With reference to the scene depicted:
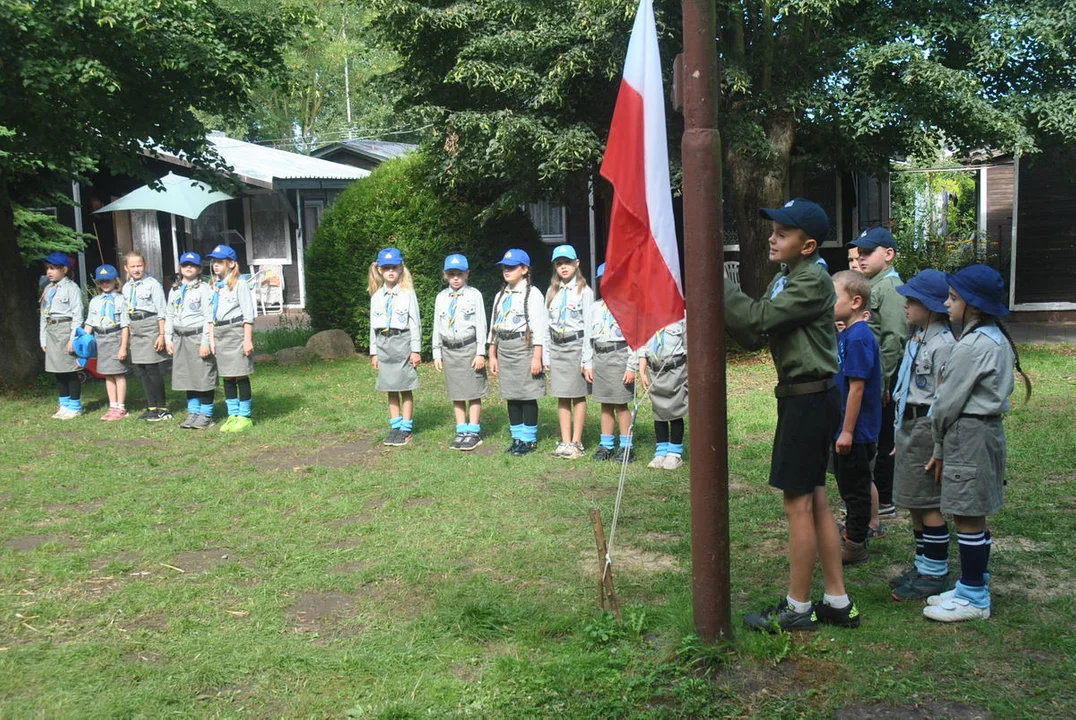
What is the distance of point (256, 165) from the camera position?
22.8 m

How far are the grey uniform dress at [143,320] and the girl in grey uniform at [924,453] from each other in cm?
816

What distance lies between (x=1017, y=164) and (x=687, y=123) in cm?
1465

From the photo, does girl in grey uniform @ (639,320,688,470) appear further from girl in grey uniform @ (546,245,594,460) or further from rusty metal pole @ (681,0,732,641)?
rusty metal pole @ (681,0,732,641)

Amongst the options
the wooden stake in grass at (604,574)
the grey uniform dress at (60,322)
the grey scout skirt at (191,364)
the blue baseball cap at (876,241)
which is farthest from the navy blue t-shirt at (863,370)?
the grey uniform dress at (60,322)

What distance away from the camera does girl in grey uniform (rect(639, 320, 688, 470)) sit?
7.79 meters

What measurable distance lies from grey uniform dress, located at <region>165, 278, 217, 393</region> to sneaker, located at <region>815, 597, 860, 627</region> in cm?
730

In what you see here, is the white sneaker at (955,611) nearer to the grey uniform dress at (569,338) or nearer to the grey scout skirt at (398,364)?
the grey uniform dress at (569,338)

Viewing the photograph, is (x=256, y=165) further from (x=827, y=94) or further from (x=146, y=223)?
(x=827, y=94)

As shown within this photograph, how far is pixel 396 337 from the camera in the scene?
29.8 ft

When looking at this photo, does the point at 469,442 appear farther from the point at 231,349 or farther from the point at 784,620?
the point at 784,620

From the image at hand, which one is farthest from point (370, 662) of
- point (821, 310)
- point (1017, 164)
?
point (1017, 164)

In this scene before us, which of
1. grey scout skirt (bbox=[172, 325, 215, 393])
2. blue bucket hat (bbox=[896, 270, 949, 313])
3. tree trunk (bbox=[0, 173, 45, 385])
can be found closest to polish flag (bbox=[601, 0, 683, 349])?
blue bucket hat (bbox=[896, 270, 949, 313])

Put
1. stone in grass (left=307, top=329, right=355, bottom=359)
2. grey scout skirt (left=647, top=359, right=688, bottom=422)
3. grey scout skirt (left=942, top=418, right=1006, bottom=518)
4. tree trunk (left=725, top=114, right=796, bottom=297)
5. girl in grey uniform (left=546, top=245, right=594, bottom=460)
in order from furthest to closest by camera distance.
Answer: stone in grass (left=307, top=329, right=355, bottom=359) < tree trunk (left=725, top=114, right=796, bottom=297) < girl in grey uniform (left=546, top=245, right=594, bottom=460) < grey scout skirt (left=647, top=359, right=688, bottom=422) < grey scout skirt (left=942, top=418, right=1006, bottom=518)

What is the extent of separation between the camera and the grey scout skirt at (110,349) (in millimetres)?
10672
